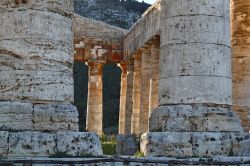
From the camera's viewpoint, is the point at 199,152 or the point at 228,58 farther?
the point at 228,58

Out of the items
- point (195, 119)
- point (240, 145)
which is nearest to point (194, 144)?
point (195, 119)

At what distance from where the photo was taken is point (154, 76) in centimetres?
2598

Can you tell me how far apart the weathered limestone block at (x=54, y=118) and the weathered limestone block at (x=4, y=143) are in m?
0.70

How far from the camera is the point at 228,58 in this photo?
12.4 meters

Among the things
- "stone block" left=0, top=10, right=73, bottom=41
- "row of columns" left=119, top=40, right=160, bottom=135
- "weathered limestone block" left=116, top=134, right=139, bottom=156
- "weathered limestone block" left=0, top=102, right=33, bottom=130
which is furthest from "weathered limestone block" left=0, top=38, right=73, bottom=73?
"row of columns" left=119, top=40, right=160, bottom=135

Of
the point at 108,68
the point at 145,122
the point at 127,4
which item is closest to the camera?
the point at 145,122

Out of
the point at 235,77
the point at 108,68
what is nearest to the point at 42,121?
the point at 235,77

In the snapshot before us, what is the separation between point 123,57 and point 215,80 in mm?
22888

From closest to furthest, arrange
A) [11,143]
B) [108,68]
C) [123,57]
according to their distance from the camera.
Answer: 1. [11,143]
2. [123,57]
3. [108,68]

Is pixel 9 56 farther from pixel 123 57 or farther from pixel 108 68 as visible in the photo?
pixel 108 68

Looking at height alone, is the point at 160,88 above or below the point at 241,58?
below

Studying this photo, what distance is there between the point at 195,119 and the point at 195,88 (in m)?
0.75

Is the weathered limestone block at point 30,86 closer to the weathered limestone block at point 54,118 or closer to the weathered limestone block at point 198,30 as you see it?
the weathered limestone block at point 54,118

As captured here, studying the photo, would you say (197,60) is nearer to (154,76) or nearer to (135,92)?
(154,76)
